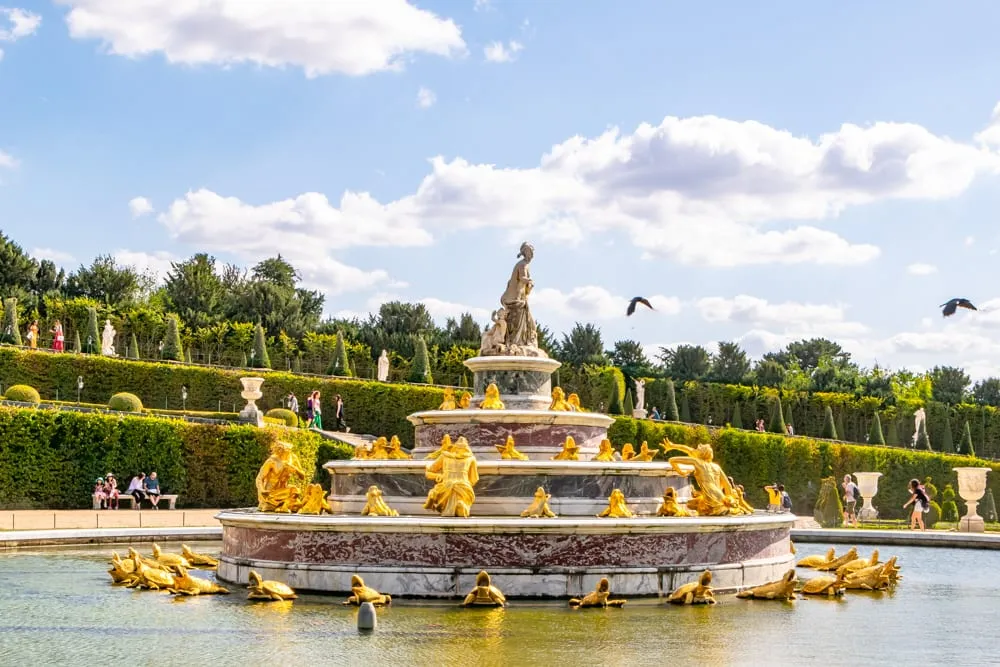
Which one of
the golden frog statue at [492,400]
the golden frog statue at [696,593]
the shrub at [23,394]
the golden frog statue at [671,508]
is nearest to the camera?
the golden frog statue at [696,593]

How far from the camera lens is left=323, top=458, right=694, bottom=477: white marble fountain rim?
58.7 ft

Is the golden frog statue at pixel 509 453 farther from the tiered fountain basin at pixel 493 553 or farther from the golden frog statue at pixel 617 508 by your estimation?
the tiered fountain basin at pixel 493 553

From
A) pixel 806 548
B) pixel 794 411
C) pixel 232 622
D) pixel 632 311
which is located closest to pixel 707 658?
pixel 232 622

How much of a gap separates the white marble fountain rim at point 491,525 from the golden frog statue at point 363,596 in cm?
90

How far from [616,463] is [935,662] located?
7266mm

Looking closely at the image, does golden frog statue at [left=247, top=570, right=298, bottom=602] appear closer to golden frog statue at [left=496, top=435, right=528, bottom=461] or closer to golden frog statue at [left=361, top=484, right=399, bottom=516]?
golden frog statue at [left=361, top=484, right=399, bottom=516]

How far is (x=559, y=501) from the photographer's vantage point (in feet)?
58.4

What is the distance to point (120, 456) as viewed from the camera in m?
36.1

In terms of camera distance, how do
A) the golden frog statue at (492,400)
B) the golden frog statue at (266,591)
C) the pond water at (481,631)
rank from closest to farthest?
the pond water at (481,631)
the golden frog statue at (266,591)
the golden frog statue at (492,400)

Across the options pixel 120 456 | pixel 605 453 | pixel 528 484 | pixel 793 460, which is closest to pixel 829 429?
pixel 793 460

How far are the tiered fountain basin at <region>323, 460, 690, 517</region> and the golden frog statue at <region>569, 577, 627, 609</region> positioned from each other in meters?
2.82

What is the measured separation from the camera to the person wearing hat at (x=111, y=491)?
114 ft

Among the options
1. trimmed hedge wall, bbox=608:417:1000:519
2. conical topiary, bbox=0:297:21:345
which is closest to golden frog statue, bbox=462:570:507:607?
trimmed hedge wall, bbox=608:417:1000:519

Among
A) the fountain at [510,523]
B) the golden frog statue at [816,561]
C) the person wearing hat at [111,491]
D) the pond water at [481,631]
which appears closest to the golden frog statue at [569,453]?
the fountain at [510,523]
